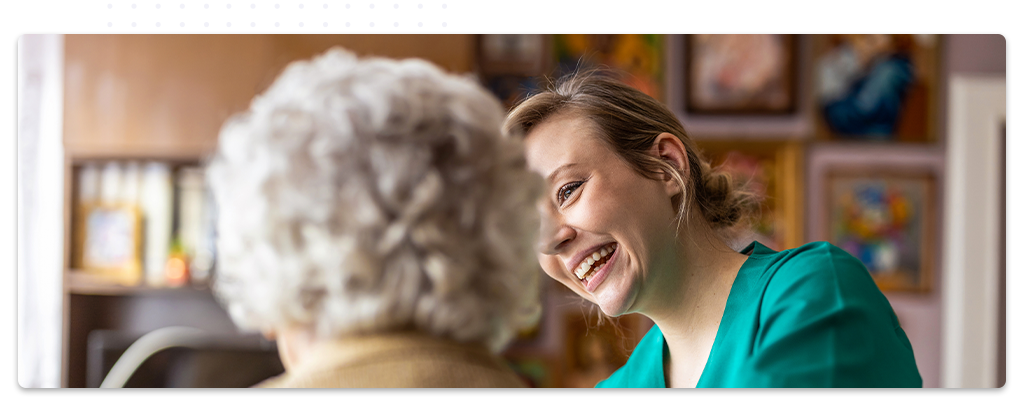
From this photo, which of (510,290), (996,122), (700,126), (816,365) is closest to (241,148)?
(510,290)

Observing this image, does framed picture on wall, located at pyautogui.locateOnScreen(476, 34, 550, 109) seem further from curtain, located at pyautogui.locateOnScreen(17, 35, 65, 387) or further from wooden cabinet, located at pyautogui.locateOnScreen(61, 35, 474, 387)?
curtain, located at pyautogui.locateOnScreen(17, 35, 65, 387)

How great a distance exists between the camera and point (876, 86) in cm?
258

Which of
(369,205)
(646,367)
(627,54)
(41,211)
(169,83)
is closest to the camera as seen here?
(369,205)

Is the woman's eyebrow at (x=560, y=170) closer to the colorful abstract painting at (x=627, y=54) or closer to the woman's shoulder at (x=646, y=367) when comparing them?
the woman's shoulder at (x=646, y=367)

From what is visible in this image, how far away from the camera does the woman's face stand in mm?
1006

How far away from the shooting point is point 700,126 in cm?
258

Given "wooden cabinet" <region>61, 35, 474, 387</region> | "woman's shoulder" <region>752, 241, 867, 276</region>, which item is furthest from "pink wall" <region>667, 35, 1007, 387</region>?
"woman's shoulder" <region>752, 241, 867, 276</region>

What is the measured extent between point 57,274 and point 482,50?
1.66 m

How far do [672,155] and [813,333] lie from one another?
0.38m

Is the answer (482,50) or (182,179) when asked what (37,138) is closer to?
(182,179)

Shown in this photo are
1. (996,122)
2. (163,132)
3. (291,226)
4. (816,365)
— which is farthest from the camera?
(996,122)

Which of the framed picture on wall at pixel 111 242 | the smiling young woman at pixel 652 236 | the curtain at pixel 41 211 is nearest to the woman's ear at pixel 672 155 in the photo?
the smiling young woman at pixel 652 236

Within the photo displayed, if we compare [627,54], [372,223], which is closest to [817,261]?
[372,223]

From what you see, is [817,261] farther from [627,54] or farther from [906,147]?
[906,147]
